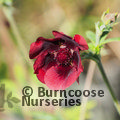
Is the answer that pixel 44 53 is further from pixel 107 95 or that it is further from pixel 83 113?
pixel 107 95

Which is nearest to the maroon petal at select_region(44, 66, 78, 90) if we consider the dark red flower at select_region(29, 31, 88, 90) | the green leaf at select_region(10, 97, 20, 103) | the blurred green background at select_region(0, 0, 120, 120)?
the dark red flower at select_region(29, 31, 88, 90)

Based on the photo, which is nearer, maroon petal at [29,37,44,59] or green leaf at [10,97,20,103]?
maroon petal at [29,37,44,59]

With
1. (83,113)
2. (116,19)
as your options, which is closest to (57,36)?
(116,19)

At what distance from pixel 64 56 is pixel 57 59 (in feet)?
0.15

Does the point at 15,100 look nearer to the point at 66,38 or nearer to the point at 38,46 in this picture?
the point at 38,46

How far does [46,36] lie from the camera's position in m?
2.41

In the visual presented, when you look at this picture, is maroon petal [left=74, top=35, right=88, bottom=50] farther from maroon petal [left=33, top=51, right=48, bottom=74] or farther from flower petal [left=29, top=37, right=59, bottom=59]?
maroon petal [left=33, top=51, right=48, bottom=74]

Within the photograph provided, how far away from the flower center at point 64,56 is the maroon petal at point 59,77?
4 centimetres

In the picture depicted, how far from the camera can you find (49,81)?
104cm

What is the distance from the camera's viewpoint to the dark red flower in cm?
97

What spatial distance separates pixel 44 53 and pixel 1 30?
1185 millimetres

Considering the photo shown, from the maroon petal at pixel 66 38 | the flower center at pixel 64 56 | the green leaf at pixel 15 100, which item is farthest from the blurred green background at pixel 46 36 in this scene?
the maroon petal at pixel 66 38

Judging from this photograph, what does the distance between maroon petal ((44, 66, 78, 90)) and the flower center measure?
0.13ft

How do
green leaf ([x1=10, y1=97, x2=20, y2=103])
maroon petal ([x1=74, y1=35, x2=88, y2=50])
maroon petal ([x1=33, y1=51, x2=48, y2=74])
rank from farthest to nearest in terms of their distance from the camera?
green leaf ([x1=10, y1=97, x2=20, y2=103]) → maroon petal ([x1=33, y1=51, x2=48, y2=74]) → maroon petal ([x1=74, y1=35, x2=88, y2=50])
